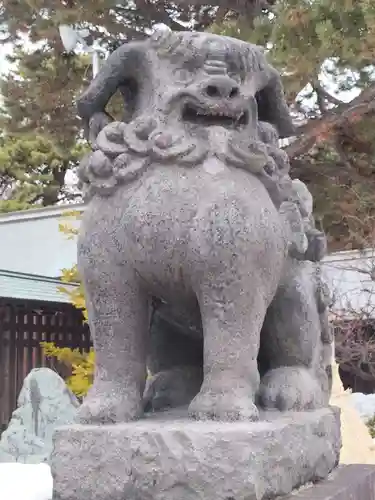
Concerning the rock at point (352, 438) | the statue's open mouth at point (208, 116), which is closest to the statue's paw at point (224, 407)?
the statue's open mouth at point (208, 116)

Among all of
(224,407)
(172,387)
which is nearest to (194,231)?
(224,407)

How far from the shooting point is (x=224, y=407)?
1.23m

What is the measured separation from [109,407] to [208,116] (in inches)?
23.6

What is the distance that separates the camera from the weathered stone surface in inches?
51.5

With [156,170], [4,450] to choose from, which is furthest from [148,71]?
[4,450]

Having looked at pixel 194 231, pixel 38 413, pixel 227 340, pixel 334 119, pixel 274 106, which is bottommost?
pixel 38 413

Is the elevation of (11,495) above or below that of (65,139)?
below

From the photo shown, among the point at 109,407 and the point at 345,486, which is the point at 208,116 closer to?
the point at 109,407

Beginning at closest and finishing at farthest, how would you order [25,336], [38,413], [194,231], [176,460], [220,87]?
[176,460] → [194,231] → [220,87] → [38,413] → [25,336]

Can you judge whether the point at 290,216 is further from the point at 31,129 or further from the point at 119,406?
the point at 31,129

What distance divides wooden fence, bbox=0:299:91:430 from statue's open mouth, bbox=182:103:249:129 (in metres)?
4.68

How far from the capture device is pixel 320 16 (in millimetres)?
4219

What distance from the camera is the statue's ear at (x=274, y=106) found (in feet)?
5.06

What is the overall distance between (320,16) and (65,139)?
283cm
